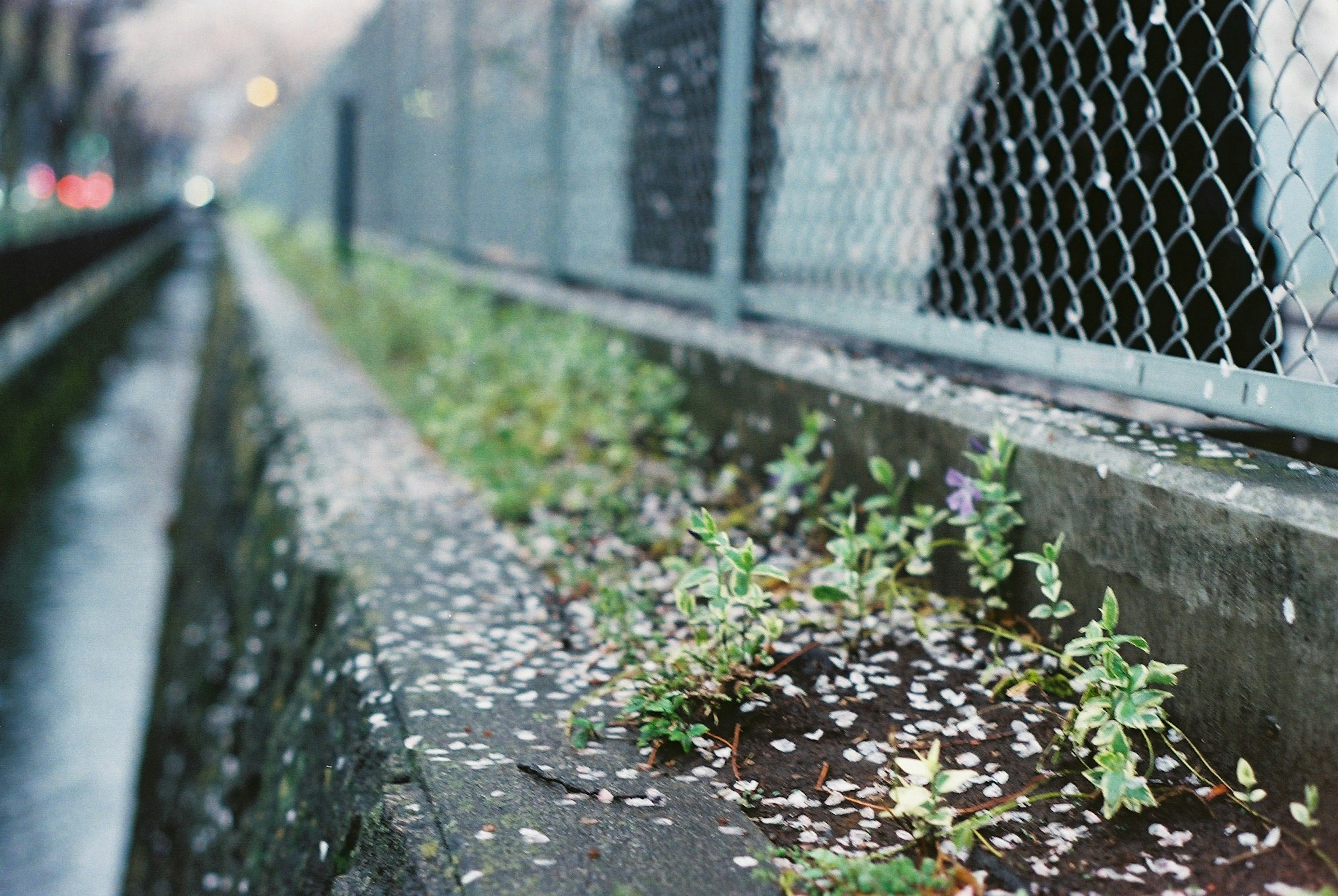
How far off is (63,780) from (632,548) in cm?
424

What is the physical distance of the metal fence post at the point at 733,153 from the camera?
341 cm

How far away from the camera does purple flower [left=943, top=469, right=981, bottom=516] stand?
208 centimetres

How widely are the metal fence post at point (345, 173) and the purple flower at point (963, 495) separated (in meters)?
9.82

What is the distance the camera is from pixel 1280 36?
4500 mm

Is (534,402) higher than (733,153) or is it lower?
lower

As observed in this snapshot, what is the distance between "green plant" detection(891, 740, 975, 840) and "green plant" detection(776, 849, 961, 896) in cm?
5

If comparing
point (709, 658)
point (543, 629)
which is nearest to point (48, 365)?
point (543, 629)

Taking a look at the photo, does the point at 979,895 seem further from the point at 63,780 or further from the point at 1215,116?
the point at 63,780

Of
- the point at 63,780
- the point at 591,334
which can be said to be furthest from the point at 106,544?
the point at 591,334

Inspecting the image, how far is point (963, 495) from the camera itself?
82.7 inches

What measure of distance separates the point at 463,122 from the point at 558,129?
205 centimetres

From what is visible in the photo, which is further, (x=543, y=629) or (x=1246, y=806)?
(x=543, y=629)

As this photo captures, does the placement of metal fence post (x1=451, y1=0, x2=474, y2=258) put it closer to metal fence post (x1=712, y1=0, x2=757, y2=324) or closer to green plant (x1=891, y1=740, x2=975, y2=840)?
metal fence post (x1=712, y1=0, x2=757, y2=324)

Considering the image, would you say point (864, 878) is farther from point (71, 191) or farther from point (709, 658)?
point (71, 191)
